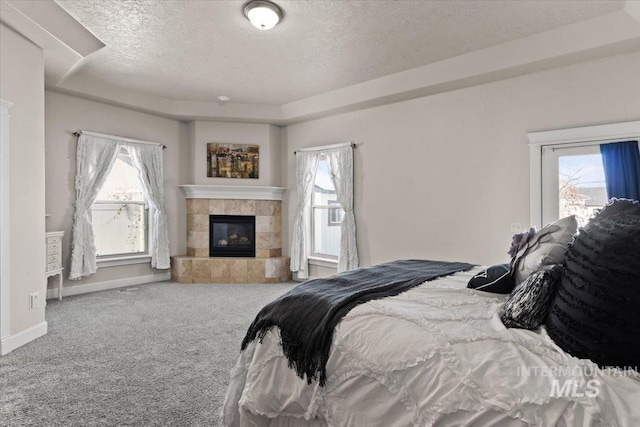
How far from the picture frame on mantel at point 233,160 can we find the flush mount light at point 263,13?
3.12 meters

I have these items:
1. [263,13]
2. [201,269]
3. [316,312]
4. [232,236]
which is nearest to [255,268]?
[232,236]

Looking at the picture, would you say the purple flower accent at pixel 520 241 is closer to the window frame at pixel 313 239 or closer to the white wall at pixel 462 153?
the white wall at pixel 462 153

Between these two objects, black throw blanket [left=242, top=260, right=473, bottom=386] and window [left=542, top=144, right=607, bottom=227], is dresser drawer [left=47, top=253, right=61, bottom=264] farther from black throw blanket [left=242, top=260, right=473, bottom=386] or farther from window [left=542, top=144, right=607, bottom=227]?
window [left=542, top=144, right=607, bottom=227]

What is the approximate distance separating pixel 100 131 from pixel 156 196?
1206 mm

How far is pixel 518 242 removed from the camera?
1.92m

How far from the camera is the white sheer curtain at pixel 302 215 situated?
5840 millimetres

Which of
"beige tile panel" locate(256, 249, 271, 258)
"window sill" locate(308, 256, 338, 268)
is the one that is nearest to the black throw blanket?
"window sill" locate(308, 256, 338, 268)

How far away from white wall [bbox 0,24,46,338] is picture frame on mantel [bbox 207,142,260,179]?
2791 mm

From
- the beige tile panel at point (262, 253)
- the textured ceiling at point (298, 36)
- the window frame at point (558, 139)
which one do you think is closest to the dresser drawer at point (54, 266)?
the textured ceiling at point (298, 36)

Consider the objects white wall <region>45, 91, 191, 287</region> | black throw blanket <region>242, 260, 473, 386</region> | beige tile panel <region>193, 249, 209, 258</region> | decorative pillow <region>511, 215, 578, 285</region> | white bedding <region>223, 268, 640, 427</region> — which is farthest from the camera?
beige tile panel <region>193, 249, 209, 258</region>

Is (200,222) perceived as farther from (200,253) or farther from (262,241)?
(262,241)

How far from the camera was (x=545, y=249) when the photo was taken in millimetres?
1625

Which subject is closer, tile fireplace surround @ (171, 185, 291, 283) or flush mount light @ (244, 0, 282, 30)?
flush mount light @ (244, 0, 282, 30)

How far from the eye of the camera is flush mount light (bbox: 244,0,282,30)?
2.87 metres
